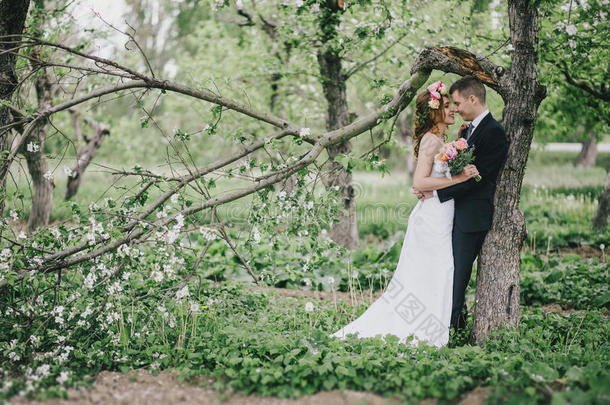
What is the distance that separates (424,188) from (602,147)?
29.1 m

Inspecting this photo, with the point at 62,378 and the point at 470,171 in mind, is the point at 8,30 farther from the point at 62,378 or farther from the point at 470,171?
the point at 470,171

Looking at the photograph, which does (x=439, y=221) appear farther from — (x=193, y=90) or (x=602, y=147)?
(x=602, y=147)

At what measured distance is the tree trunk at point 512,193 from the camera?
453cm

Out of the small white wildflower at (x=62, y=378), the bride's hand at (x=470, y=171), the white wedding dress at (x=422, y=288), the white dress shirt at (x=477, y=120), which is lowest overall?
the small white wildflower at (x=62, y=378)

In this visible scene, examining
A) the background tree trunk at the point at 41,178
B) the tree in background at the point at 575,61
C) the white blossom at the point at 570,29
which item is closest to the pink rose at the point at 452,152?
the tree in background at the point at 575,61

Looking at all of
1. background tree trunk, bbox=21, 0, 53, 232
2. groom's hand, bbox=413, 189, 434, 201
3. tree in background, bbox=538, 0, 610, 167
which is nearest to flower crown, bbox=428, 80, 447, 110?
groom's hand, bbox=413, 189, 434, 201

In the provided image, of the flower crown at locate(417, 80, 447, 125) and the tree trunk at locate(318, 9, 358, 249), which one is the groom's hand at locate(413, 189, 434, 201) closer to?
the flower crown at locate(417, 80, 447, 125)

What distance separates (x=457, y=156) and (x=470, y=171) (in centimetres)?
18

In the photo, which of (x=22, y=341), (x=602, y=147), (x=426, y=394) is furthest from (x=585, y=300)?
(x=602, y=147)

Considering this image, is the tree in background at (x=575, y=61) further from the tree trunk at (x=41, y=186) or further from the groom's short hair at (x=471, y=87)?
the tree trunk at (x=41, y=186)

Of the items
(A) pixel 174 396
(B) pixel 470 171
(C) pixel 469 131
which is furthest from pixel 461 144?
(A) pixel 174 396

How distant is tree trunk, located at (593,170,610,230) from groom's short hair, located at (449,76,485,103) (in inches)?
274

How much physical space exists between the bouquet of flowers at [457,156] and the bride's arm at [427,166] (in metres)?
0.23

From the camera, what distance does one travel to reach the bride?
470cm
